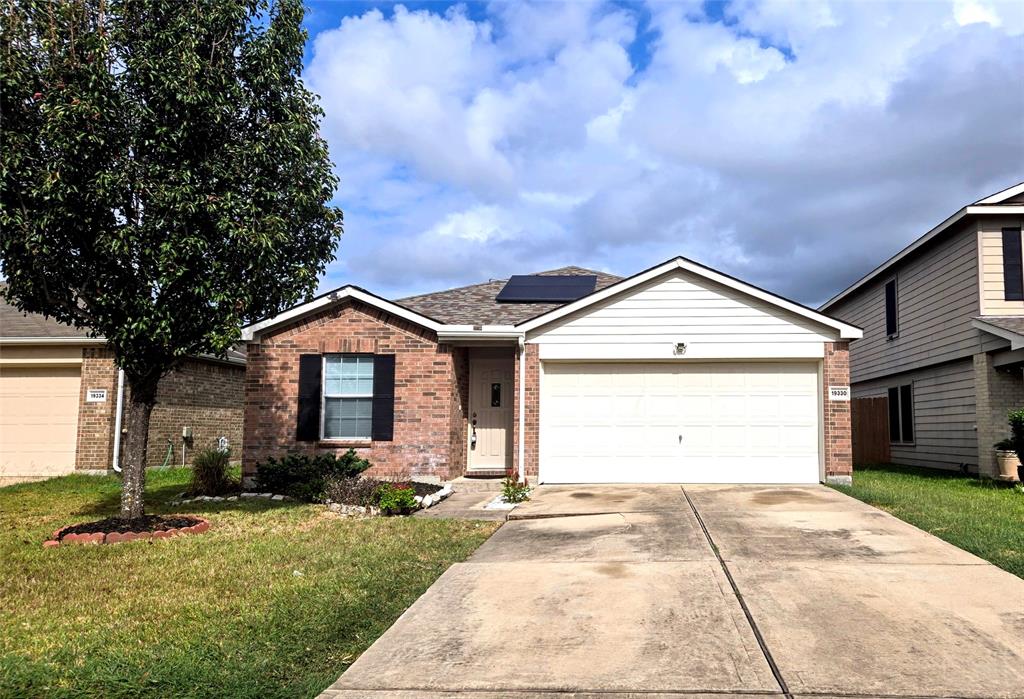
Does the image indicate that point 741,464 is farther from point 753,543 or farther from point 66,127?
point 66,127

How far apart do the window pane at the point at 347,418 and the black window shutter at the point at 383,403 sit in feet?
0.54

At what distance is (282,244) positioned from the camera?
386 inches

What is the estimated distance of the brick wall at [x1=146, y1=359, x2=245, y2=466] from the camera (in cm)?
1666

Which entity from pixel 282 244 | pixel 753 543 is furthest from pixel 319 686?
pixel 282 244

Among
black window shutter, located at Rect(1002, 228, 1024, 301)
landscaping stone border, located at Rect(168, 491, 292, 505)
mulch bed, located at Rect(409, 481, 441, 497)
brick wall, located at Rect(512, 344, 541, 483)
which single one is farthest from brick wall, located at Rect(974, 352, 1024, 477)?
landscaping stone border, located at Rect(168, 491, 292, 505)

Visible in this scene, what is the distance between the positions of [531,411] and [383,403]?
8.92ft

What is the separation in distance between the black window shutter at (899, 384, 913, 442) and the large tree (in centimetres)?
1560

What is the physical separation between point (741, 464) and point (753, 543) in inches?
216

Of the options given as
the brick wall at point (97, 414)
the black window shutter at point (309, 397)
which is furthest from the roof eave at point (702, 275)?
the brick wall at point (97, 414)

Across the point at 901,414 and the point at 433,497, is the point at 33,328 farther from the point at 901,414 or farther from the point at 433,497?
the point at 901,414

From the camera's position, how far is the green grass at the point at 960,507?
7.34m

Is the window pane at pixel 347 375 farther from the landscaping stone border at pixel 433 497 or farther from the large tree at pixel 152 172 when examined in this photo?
the large tree at pixel 152 172

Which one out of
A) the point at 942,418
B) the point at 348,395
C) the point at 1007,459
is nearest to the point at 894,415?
the point at 942,418

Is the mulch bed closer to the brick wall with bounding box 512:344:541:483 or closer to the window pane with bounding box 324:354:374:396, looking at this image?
the brick wall with bounding box 512:344:541:483
